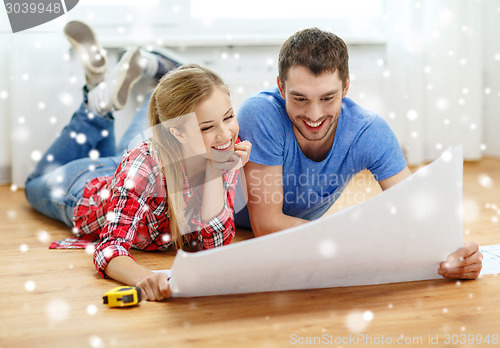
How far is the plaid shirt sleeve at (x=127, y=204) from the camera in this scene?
940 mm

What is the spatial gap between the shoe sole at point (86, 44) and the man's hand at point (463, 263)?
1309 millimetres

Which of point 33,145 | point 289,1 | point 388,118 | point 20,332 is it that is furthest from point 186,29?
point 20,332

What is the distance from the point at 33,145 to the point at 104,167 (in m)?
0.88

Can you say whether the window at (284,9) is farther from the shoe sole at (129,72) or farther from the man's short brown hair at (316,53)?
the man's short brown hair at (316,53)

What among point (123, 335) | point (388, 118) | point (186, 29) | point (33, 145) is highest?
point (186, 29)

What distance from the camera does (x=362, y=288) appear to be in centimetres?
91

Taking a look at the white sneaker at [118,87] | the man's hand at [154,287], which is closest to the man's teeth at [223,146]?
the man's hand at [154,287]

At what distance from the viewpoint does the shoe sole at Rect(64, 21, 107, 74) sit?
1.77 meters

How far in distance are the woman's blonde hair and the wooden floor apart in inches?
8.6

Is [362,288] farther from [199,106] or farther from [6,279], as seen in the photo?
[6,279]

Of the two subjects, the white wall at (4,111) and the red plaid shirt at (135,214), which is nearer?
the red plaid shirt at (135,214)

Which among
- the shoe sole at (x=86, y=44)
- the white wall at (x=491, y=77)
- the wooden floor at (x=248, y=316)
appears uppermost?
the shoe sole at (x=86, y=44)

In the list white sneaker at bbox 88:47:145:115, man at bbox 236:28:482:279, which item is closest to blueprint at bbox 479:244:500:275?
man at bbox 236:28:482:279

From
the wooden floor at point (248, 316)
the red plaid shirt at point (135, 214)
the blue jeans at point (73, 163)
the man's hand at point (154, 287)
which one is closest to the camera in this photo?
the wooden floor at point (248, 316)
